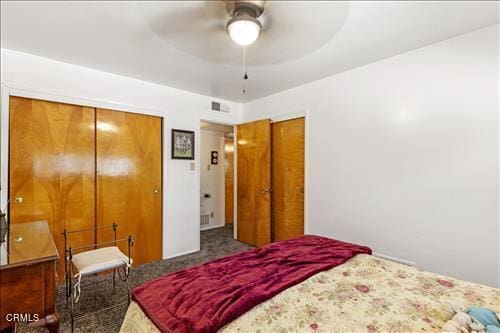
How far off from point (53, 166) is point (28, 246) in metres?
1.22

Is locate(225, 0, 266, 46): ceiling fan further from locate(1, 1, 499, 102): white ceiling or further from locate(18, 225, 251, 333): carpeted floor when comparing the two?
locate(18, 225, 251, 333): carpeted floor

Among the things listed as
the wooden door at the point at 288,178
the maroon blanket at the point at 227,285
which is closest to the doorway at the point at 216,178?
the wooden door at the point at 288,178

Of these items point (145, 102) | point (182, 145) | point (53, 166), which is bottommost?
point (53, 166)

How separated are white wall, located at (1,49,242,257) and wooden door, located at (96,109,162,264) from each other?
101 millimetres

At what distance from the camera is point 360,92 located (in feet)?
8.16

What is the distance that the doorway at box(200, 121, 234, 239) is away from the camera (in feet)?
15.1

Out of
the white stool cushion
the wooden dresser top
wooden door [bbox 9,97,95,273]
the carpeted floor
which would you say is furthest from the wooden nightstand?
wooden door [bbox 9,97,95,273]

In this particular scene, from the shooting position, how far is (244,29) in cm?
155

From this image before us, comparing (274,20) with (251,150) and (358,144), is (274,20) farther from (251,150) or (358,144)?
(251,150)

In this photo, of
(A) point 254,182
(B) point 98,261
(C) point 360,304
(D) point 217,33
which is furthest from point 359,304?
(A) point 254,182

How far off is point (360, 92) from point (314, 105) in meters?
0.55

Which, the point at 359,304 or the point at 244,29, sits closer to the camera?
the point at 359,304

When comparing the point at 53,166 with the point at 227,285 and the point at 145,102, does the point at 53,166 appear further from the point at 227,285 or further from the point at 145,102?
the point at 227,285

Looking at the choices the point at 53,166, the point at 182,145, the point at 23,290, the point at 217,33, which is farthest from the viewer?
the point at 182,145
